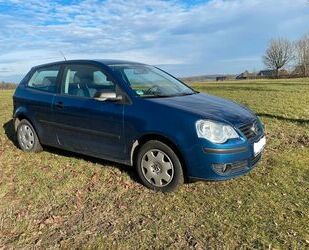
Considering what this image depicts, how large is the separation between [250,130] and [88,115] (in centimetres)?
229

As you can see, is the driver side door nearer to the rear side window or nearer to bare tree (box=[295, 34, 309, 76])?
the rear side window

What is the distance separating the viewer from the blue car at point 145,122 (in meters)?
5.01

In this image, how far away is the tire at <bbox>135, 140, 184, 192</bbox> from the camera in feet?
16.9

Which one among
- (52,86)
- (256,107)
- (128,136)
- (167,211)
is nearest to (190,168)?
(167,211)

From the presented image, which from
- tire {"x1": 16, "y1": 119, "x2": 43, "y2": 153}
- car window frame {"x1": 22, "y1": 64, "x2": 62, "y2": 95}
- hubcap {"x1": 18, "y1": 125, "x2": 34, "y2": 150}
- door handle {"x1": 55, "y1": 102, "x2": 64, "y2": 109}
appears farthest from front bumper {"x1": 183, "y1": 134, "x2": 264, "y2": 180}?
hubcap {"x1": 18, "y1": 125, "x2": 34, "y2": 150}

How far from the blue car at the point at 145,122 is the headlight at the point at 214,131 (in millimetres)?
12

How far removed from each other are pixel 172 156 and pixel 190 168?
0.27m

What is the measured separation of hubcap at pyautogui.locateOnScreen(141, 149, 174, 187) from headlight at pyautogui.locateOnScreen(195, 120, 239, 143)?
58cm

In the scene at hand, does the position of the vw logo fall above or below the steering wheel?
below

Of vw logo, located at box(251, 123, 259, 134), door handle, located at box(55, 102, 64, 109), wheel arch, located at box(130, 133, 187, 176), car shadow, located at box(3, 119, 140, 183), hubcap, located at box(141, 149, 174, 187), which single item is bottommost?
car shadow, located at box(3, 119, 140, 183)

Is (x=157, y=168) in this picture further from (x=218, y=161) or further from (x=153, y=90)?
(x=153, y=90)

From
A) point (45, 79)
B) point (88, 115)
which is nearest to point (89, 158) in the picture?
point (88, 115)

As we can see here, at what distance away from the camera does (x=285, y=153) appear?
6906 mm

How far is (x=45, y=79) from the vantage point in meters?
7.09
